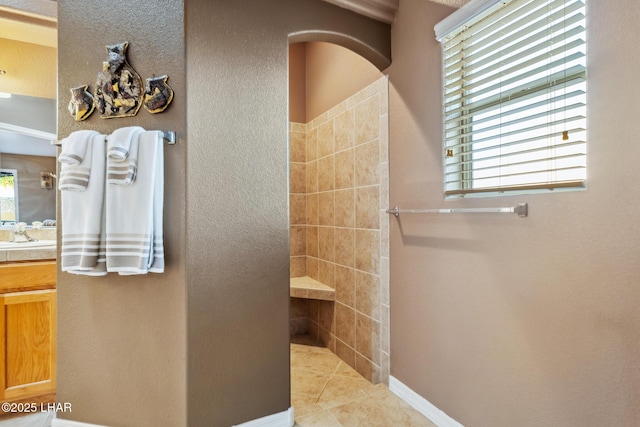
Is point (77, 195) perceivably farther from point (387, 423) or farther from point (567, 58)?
point (567, 58)

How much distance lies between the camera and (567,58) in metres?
1.13

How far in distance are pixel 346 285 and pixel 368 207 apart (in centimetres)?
64

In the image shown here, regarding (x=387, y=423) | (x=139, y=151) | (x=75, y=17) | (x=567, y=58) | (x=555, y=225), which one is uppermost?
(x=75, y=17)

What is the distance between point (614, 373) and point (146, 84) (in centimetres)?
208

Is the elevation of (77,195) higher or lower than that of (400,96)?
lower

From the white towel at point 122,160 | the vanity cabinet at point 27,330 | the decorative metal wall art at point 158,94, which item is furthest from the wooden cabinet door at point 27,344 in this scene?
the decorative metal wall art at point 158,94

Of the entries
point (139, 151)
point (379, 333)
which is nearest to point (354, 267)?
point (379, 333)

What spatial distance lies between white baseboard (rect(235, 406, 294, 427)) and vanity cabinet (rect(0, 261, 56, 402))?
1198mm

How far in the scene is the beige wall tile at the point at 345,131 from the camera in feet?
7.92

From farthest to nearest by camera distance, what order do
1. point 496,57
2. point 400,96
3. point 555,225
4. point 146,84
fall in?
point 400,96 < point 146,84 < point 496,57 < point 555,225

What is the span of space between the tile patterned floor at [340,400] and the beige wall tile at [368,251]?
2.40 ft

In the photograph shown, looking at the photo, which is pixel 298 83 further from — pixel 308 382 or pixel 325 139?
pixel 308 382

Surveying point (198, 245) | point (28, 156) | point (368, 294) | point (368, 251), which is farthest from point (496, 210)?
point (28, 156)

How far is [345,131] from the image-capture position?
98.3 inches
